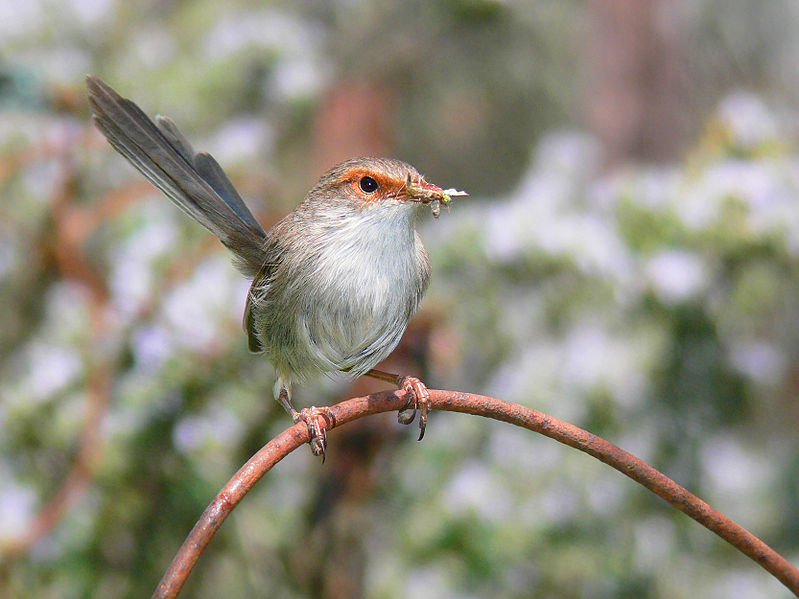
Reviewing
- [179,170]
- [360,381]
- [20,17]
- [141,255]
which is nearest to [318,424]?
[179,170]

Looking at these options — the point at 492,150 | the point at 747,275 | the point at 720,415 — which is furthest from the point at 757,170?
the point at 492,150

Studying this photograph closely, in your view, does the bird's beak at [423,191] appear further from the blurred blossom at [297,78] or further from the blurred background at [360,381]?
the blurred blossom at [297,78]

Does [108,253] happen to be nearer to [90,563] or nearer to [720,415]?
[90,563]

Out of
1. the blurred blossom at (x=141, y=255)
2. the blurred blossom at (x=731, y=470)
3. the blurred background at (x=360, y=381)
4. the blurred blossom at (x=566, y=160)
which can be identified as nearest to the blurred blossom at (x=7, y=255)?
the blurred background at (x=360, y=381)

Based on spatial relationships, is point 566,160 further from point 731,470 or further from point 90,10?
point 90,10

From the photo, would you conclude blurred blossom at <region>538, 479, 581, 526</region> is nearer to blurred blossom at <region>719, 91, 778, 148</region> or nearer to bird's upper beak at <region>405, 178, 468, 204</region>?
blurred blossom at <region>719, 91, 778, 148</region>

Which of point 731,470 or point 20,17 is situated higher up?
point 731,470
